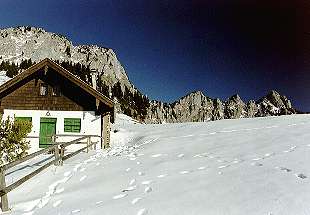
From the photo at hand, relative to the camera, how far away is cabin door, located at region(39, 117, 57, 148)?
2459cm

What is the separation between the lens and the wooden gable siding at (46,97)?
2489 cm

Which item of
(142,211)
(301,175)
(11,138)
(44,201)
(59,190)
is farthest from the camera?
(11,138)

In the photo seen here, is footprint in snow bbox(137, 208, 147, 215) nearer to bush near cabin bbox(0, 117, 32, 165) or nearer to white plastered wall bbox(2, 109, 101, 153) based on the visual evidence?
bush near cabin bbox(0, 117, 32, 165)

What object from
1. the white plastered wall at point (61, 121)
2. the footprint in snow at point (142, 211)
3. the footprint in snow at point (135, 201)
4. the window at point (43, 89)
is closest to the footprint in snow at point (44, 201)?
the footprint in snow at point (135, 201)

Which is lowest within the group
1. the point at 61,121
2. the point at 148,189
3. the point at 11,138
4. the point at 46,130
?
the point at 148,189

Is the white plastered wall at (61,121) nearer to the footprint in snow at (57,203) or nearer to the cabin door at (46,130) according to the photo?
the cabin door at (46,130)

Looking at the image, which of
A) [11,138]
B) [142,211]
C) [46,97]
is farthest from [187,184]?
[46,97]

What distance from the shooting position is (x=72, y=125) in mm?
24656

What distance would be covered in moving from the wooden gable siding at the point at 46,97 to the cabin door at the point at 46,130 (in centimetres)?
80

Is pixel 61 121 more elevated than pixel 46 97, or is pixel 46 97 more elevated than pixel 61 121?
pixel 46 97

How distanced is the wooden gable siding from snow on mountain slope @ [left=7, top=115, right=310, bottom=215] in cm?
1097

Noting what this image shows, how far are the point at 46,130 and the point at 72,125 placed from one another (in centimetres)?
169

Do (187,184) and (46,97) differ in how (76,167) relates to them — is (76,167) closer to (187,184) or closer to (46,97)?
(187,184)

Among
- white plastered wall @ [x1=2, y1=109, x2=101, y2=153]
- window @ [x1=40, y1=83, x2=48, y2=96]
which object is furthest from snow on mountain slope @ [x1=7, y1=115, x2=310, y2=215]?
window @ [x1=40, y1=83, x2=48, y2=96]
